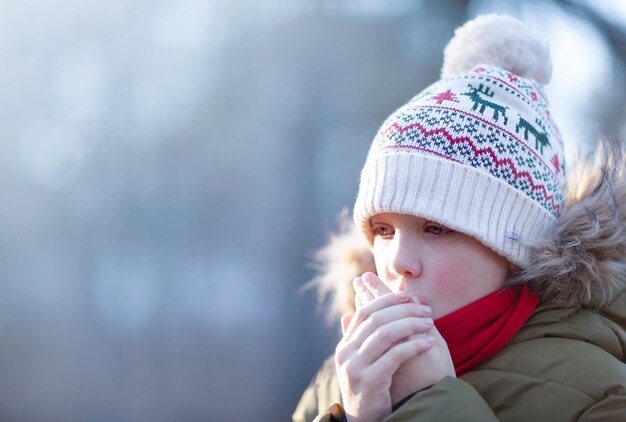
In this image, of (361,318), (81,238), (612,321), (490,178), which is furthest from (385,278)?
(81,238)

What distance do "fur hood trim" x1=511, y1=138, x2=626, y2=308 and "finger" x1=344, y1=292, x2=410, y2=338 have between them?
24cm

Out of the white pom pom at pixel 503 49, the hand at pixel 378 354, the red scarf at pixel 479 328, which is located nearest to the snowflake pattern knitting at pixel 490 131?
the white pom pom at pixel 503 49

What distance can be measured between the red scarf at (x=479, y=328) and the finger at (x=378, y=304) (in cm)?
10

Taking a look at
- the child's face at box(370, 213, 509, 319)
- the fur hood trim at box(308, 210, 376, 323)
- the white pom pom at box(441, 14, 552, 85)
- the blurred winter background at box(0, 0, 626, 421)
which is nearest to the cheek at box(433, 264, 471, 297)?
the child's face at box(370, 213, 509, 319)

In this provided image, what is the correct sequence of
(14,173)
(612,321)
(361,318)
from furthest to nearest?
(14,173)
(612,321)
(361,318)

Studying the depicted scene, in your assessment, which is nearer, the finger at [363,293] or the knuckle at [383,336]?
the knuckle at [383,336]

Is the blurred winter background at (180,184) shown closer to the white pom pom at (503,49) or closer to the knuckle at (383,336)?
the white pom pom at (503,49)

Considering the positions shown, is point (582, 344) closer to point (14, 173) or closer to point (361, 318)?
point (361, 318)

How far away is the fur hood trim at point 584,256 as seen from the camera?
142 centimetres

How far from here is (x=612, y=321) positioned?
1455mm

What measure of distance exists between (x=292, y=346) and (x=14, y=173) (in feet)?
5.65

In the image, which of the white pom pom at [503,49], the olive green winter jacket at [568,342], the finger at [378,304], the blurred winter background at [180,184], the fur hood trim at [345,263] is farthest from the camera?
the blurred winter background at [180,184]

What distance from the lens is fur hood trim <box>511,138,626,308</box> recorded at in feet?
4.65

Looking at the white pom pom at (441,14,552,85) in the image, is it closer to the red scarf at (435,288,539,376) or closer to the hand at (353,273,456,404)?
the red scarf at (435,288,539,376)
